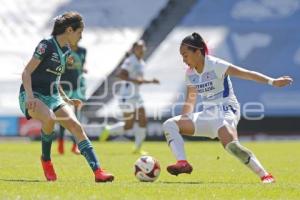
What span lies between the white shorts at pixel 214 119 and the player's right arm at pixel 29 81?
6.08 feet

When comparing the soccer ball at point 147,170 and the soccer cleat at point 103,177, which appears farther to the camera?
the soccer ball at point 147,170

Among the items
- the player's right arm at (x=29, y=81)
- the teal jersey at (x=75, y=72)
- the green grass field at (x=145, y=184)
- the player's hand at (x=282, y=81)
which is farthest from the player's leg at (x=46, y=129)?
the teal jersey at (x=75, y=72)

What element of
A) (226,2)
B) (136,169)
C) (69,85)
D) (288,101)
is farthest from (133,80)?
(226,2)

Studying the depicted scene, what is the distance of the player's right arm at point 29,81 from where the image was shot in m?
8.84

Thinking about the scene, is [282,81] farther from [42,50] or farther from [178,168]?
[42,50]

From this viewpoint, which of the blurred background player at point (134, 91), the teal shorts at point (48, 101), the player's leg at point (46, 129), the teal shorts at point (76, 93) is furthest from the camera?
the blurred background player at point (134, 91)

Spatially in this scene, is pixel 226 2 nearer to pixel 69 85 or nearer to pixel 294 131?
pixel 294 131

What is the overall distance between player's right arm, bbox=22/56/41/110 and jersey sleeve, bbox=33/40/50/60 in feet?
0.17

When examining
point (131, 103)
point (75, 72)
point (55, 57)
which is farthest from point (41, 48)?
point (131, 103)

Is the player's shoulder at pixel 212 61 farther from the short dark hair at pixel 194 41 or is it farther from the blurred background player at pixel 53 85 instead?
the blurred background player at pixel 53 85

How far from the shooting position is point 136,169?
9289 mm

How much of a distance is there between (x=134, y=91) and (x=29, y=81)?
31.6 ft

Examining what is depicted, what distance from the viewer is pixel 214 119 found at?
9.26m

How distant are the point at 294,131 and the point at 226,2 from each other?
263 inches
